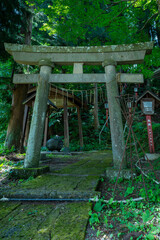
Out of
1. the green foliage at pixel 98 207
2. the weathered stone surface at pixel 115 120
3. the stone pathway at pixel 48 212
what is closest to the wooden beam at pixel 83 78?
the weathered stone surface at pixel 115 120

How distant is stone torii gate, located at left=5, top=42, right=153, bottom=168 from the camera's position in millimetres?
3793

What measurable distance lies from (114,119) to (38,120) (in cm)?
203

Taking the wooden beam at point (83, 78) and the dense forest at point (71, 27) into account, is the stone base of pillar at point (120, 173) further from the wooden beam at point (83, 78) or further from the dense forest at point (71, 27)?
the wooden beam at point (83, 78)

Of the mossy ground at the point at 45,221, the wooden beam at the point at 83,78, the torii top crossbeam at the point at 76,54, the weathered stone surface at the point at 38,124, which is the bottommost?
the mossy ground at the point at 45,221

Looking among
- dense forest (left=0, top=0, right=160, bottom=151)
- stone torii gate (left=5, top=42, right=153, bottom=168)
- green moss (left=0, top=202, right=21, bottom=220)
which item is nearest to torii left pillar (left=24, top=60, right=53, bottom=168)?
stone torii gate (left=5, top=42, right=153, bottom=168)

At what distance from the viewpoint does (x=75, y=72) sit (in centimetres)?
432

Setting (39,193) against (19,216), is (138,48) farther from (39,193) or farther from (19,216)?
(19,216)

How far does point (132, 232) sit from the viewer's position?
1.64m

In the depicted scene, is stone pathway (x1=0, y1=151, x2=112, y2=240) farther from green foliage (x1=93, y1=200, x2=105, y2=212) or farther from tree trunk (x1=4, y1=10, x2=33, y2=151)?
tree trunk (x1=4, y1=10, x2=33, y2=151)

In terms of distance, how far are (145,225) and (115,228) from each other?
0.36 metres

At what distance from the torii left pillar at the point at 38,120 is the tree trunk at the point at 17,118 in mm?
3695

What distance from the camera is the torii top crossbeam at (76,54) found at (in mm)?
4102

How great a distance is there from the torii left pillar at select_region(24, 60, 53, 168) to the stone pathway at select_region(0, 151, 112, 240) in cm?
78

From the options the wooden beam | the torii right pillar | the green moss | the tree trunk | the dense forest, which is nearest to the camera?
the green moss
